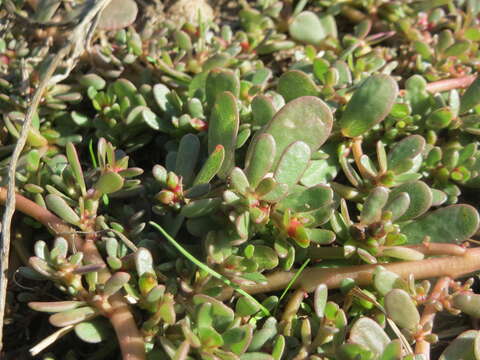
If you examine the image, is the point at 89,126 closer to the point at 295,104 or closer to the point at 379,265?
the point at 295,104

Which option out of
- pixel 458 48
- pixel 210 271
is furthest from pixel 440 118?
pixel 210 271

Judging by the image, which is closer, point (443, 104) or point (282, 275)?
point (282, 275)

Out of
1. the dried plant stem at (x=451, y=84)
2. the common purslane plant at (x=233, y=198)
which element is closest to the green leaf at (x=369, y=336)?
the common purslane plant at (x=233, y=198)

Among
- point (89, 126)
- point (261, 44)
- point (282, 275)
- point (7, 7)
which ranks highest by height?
point (7, 7)

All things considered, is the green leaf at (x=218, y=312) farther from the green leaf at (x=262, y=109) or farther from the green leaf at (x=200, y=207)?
the green leaf at (x=262, y=109)

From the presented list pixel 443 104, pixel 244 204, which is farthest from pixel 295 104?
pixel 443 104

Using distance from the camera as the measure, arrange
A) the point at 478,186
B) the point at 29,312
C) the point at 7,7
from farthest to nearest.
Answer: the point at 7,7
the point at 478,186
the point at 29,312

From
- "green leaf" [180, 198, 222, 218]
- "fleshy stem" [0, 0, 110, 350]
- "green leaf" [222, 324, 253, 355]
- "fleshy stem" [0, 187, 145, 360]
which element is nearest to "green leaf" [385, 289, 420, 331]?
"green leaf" [222, 324, 253, 355]
